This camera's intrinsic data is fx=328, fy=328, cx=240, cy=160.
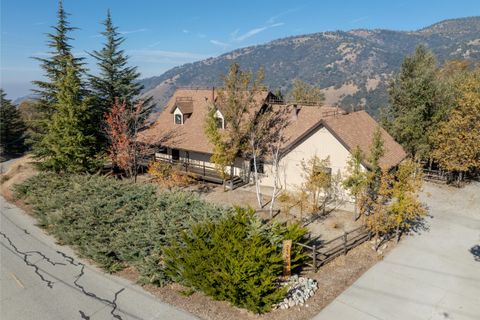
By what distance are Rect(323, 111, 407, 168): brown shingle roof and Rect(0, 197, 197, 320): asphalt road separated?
16.4 m

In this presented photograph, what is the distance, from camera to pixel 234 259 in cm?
1245

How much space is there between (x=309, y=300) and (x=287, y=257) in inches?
75.1

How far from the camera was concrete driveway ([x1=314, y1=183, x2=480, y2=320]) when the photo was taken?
12945 millimetres

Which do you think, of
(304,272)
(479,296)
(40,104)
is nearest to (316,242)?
(304,272)

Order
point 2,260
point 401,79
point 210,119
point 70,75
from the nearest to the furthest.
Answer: point 2,260, point 210,119, point 70,75, point 401,79

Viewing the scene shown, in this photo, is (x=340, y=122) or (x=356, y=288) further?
(x=340, y=122)

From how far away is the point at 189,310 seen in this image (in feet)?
44.1

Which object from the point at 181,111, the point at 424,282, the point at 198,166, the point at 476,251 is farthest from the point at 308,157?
the point at 181,111

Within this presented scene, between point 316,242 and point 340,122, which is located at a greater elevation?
point 340,122

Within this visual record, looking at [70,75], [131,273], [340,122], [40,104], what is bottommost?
[131,273]

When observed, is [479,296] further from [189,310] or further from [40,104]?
[40,104]

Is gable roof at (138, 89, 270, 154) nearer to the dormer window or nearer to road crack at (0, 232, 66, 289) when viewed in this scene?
the dormer window

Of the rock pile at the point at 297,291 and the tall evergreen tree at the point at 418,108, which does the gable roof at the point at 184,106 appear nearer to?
the tall evergreen tree at the point at 418,108

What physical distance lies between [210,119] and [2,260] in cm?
1574
